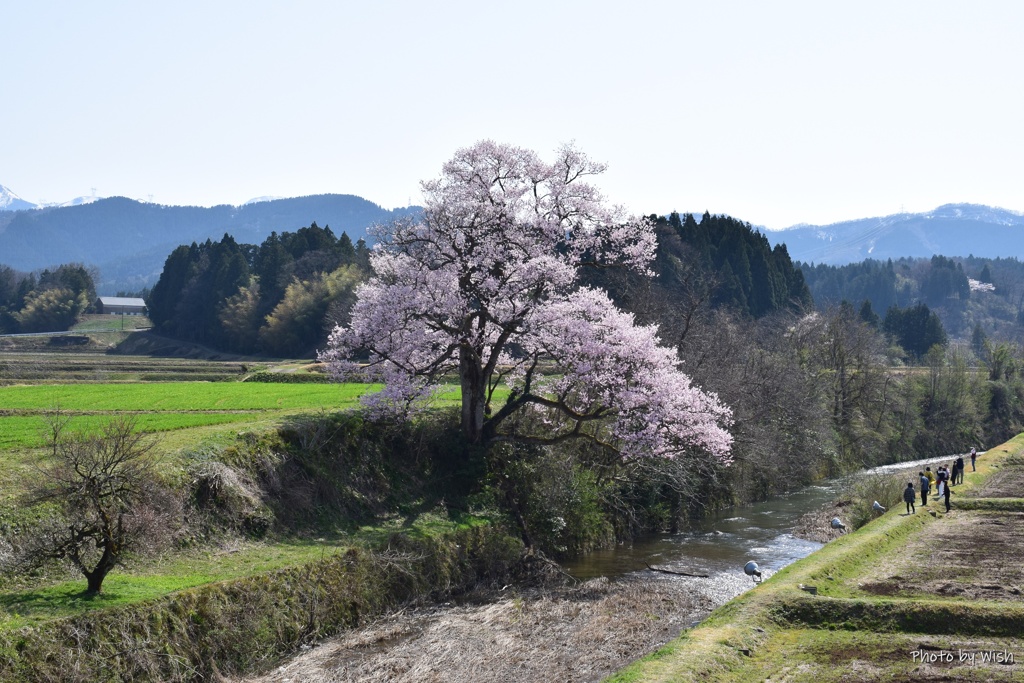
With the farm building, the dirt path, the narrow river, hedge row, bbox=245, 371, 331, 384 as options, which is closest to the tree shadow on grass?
the dirt path

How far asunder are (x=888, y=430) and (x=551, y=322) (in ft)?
149

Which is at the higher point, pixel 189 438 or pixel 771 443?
pixel 189 438

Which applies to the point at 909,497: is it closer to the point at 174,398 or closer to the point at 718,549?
the point at 718,549

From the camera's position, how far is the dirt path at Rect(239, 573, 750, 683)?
1647cm

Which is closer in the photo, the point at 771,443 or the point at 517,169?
the point at 517,169

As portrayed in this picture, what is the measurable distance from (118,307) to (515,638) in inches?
6054

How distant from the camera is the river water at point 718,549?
26.4m

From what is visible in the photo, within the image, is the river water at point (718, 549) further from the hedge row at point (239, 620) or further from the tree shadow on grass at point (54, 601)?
the tree shadow on grass at point (54, 601)

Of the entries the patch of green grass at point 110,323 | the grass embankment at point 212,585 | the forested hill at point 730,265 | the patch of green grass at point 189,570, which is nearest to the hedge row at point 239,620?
the grass embankment at point 212,585

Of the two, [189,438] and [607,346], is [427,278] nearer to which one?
[607,346]

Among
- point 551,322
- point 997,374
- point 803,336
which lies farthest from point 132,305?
point 551,322

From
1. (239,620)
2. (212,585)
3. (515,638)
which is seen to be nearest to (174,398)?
(212,585)

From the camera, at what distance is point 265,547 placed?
68.1 feet

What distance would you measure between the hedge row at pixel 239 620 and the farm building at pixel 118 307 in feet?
469
